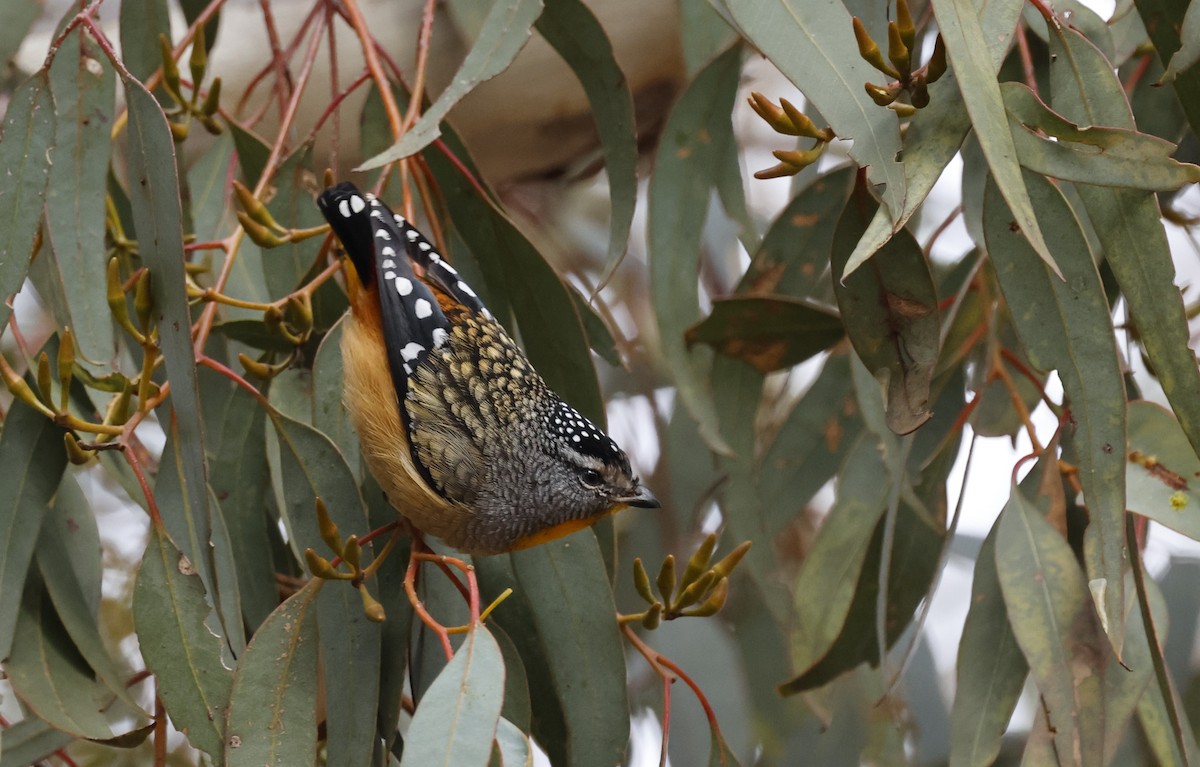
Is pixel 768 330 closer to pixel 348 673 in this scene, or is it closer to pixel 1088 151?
pixel 1088 151

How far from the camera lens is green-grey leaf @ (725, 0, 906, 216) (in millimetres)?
1531

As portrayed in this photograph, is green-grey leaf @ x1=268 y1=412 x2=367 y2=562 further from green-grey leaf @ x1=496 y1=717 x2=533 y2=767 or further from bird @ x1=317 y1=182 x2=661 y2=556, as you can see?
green-grey leaf @ x1=496 y1=717 x2=533 y2=767

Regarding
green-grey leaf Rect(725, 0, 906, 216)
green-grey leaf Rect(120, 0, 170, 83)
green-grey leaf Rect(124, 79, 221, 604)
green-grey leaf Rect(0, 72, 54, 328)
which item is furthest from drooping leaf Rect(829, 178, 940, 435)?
green-grey leaf Rect(120, 0, 170, 83)

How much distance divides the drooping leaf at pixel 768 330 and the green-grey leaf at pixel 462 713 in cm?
106

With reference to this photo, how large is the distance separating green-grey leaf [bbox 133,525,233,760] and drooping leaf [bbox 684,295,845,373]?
1.07 m

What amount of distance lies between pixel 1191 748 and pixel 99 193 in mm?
1984

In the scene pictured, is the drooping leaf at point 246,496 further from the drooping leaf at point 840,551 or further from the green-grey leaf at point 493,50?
the drooping leaf at point 840,551

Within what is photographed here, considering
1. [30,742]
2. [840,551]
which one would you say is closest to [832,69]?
[840,551]

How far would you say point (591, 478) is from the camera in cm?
212

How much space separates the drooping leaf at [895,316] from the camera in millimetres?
1748

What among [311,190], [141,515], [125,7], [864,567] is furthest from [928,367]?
[141,515]

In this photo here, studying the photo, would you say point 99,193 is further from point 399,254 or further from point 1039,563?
point 1039,563

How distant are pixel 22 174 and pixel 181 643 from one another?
75cm

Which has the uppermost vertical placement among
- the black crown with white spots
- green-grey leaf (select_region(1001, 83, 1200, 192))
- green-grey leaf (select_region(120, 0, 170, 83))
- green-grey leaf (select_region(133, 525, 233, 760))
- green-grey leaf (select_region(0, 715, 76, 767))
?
green-grey leaf (select_region(1001, 83, 1200, 192))
